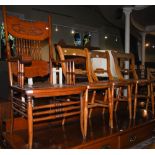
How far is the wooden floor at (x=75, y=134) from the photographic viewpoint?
1.57m

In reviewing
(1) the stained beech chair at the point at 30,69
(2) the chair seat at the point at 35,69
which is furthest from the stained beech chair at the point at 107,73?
(2) the chair seat at the point at 35,69

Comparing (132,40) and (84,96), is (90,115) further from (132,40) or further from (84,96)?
(132,40)

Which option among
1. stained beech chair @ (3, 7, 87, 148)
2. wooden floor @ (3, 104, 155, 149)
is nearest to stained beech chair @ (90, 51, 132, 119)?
wooden floor @ (3, 104, 155, 149)

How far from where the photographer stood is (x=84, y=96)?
67.8 inches

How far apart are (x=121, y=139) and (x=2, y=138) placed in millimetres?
1118

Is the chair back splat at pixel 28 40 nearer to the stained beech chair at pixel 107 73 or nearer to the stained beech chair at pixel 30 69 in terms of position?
the stained beech chair at pixel 30 69

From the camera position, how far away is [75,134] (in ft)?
5.88

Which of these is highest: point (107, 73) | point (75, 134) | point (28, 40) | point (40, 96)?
point (28, 40)

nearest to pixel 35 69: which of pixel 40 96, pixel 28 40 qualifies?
pixel 28 40

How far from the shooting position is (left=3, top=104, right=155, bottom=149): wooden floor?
1.57m

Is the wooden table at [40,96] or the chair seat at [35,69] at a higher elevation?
the chair seat at [35,69]

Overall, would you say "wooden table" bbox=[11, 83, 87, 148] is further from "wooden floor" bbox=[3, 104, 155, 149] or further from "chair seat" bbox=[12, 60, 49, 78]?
"chair seat" bbox=[12, 60, 49, 78]

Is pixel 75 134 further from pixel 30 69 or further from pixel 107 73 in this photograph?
pixel 107 73

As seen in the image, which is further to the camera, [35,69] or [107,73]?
[107,73]
